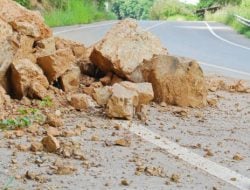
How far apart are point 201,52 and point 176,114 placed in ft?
32.3

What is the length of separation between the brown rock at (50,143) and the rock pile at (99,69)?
4.45ft

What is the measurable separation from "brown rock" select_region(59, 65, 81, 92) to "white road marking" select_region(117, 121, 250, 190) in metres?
1.37

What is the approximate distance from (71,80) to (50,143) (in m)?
2.55

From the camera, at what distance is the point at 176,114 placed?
7.39 m

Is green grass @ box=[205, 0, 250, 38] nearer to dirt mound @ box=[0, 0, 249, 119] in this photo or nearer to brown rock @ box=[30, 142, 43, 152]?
dirt mound @ box=[0, 0, 249, 119]

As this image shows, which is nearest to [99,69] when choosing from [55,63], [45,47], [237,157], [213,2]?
[45,47]

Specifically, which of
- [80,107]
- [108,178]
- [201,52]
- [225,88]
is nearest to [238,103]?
[225,88]

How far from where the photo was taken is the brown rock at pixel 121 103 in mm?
6621

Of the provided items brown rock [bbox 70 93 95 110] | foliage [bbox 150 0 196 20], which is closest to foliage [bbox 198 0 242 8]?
foliage [bbox 150 0 196 20]

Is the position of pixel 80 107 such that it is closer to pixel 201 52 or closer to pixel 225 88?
pixel 225 88

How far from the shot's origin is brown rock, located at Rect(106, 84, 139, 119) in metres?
6.62

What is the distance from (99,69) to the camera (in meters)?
8.38

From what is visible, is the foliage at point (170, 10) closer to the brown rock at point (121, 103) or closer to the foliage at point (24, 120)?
the brown rock at point (121, 103)

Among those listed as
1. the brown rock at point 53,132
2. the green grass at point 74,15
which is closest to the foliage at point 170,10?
the green grass at point 74,15
